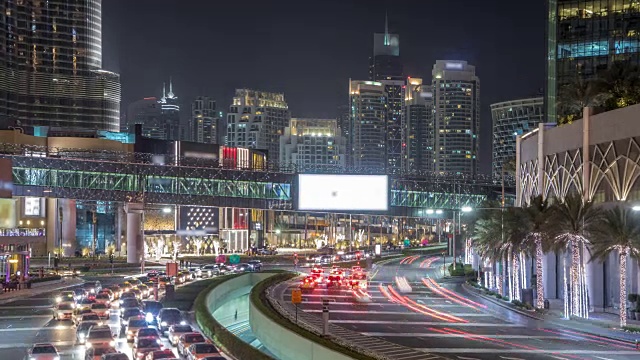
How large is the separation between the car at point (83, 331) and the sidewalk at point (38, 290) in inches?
1202

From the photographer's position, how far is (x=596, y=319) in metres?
67.0

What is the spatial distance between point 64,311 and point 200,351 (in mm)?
24892

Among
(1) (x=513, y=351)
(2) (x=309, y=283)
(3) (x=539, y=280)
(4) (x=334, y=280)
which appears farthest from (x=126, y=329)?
(4) (x=334, y=280)

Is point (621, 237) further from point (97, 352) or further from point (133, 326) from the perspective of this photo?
point (97, 352)

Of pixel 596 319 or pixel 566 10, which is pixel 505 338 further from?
pixel 566 10

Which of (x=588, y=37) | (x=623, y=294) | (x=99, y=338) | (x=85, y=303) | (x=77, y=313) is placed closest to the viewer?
(x=99, y=338)

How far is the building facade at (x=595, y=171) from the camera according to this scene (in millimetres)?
70312

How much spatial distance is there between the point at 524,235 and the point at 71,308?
35.4 meters

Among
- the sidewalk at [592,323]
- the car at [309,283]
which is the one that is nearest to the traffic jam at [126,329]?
the car at [309,283]

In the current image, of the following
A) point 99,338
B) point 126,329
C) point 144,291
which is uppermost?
point 99,338

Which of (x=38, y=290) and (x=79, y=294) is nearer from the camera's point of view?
(x=79, y=294)

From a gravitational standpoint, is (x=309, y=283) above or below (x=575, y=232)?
below

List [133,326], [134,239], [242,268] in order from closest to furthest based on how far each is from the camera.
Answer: [133,326] → [242,268] → [134,239]

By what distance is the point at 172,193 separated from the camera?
442 ft
